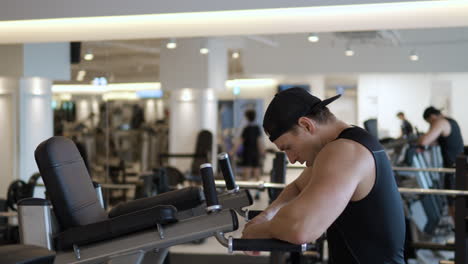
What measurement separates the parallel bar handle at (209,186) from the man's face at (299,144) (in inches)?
9.0

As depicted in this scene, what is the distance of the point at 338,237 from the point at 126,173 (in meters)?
8.44

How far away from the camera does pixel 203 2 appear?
4152mm

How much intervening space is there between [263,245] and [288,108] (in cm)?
42

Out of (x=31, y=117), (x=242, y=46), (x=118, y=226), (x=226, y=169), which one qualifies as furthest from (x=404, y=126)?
(x=118, y=226)

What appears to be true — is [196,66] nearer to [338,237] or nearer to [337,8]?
[337,8]

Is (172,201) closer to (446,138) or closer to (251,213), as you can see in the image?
(251,213)

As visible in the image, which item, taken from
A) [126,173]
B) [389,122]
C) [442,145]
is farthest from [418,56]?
[126,173]

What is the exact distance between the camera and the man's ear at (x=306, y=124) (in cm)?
203

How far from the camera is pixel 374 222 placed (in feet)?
6.71

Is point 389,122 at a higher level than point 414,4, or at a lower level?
lower

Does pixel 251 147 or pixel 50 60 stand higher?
pixel 50 60

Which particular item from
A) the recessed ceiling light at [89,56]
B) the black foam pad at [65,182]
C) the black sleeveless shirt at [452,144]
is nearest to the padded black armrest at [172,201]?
the black foam pad at [65,182]

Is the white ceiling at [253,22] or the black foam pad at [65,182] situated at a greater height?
the white ceiling at [253,22]

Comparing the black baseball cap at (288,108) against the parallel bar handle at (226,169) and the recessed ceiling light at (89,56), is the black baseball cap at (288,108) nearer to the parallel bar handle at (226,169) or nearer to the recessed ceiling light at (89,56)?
the parallel bar handle at (226,169)
